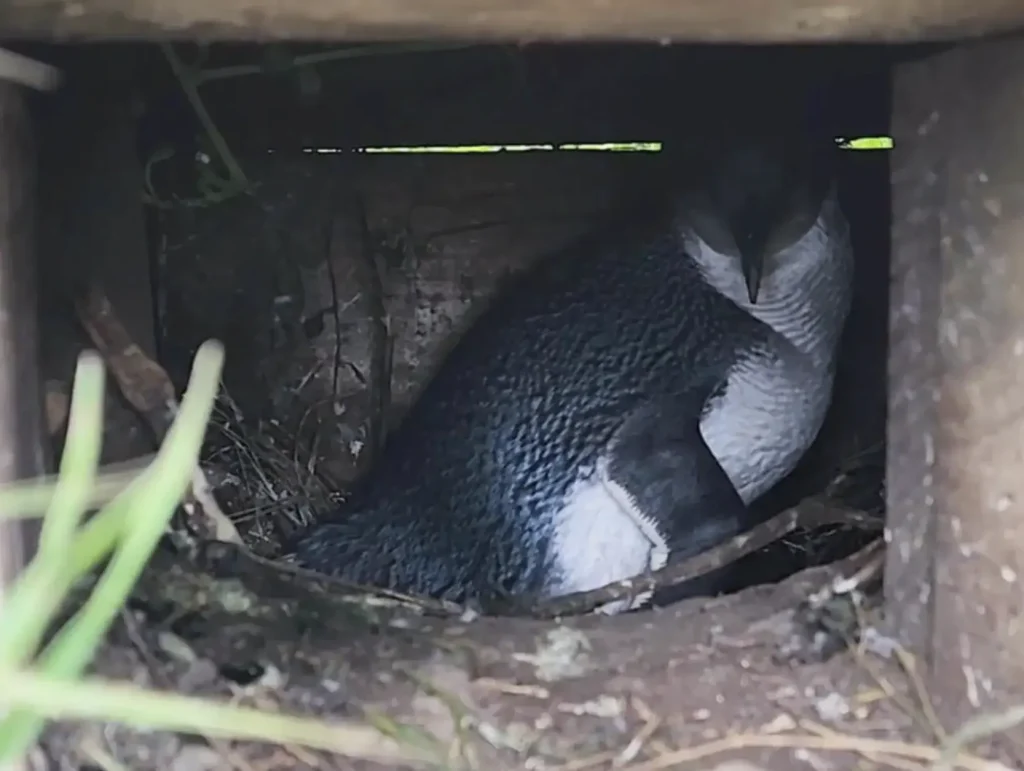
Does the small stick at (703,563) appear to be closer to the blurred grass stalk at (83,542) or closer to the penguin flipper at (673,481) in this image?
the penguin flipper at (673,481)

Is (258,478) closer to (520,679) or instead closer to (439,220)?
(439,220)

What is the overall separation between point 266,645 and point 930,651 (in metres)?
0.42

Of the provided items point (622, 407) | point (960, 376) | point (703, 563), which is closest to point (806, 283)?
point (622, 407)

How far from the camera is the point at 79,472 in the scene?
291 millimetres

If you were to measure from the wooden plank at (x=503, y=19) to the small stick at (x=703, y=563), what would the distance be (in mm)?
506

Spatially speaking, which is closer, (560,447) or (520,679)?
(520,679)

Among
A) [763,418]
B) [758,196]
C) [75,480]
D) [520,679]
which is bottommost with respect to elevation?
[520,679]

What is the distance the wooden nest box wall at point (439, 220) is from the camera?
0.61 meters

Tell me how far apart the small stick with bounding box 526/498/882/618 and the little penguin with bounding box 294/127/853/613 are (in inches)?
2.8

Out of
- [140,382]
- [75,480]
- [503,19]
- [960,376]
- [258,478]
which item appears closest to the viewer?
[75,480]

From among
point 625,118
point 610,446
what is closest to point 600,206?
point 625,118

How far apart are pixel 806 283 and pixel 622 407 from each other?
22cm

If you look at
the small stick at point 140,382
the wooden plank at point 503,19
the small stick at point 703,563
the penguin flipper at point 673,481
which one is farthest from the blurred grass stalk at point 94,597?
the penguin flipper at point 673,481

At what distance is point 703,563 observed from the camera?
1.03 meters
